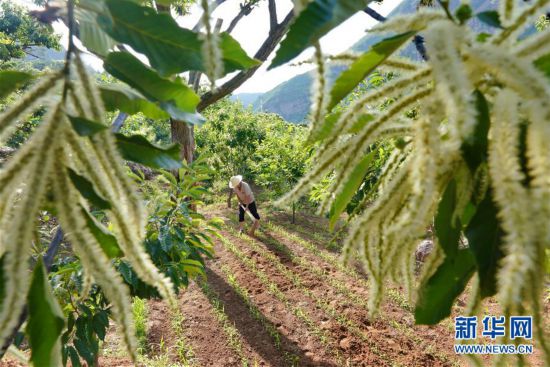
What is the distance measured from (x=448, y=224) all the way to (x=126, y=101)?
0.76 m

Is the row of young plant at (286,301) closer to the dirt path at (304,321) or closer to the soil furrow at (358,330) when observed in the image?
the dirt path at (304,321)

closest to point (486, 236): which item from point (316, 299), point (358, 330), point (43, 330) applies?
A: point (43, 330)

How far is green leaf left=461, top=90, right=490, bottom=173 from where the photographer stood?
0.54 metres

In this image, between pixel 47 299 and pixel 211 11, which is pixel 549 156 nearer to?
pixel 211 11

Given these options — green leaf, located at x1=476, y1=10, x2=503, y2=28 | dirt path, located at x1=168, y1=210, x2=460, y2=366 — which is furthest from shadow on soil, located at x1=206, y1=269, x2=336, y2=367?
green leaf, located at x1=476, y1=10, x2=503, y2=28

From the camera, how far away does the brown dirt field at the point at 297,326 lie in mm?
4355

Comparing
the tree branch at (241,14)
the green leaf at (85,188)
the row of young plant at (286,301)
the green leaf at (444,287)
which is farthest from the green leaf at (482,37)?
the tree branch at (241,14)

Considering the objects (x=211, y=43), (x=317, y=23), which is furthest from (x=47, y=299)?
(x=317, y=23)

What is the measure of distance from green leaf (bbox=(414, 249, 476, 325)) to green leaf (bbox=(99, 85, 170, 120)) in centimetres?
71

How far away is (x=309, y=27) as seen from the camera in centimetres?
49

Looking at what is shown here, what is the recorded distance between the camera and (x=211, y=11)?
525 mm

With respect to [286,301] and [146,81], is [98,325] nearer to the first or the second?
[146,81]

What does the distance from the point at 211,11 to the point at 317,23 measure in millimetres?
153

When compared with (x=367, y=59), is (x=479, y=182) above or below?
below
